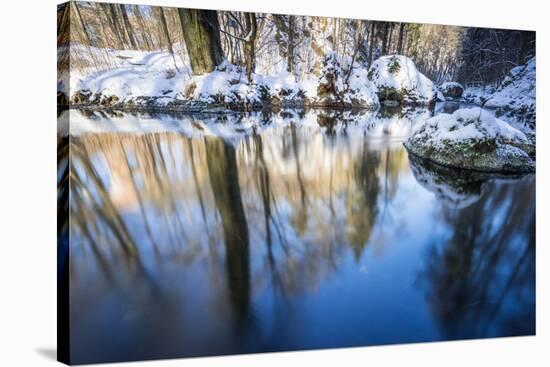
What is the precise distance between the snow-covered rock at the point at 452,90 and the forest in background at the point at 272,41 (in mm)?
48

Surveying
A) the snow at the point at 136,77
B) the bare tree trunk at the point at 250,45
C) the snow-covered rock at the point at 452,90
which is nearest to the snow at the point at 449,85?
the snow-covered rock at the point at 452,90

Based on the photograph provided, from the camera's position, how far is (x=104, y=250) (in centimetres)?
459

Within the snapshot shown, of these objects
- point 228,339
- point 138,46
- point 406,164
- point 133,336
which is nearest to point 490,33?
point 406,164

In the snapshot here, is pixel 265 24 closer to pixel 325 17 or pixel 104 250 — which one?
pixel 325 17

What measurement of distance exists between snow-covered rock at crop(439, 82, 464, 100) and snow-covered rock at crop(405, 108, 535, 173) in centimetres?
13

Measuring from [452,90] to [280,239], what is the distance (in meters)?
1.88

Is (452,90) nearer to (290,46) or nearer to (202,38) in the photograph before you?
(290,46)

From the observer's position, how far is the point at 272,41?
5102 millimetres

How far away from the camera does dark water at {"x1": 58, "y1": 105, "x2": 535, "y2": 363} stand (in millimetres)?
4621

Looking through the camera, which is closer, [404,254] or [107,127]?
[107,127]

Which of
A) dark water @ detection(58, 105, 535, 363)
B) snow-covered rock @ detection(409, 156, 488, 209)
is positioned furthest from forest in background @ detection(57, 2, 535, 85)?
snow-covered rock @ detection(409, 156, 488, 209)

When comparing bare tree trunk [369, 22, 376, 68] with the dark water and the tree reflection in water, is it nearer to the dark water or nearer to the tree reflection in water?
the dark water

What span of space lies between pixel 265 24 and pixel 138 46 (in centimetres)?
95

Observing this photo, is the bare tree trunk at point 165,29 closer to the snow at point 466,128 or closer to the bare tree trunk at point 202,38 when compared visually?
the bare tree trunk at point 202,38
